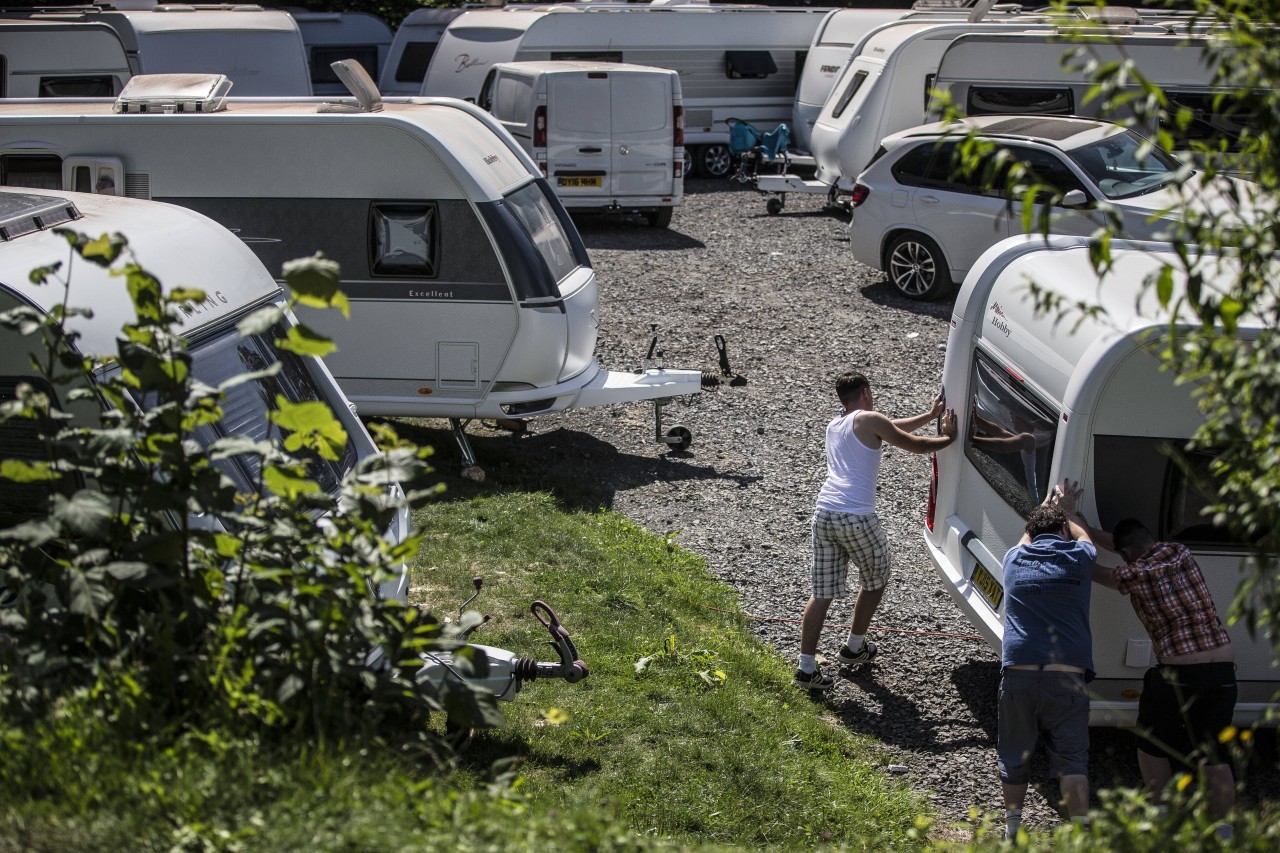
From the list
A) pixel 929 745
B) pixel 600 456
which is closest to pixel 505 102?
pixel 600 456

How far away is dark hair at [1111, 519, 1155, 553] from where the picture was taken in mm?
5137

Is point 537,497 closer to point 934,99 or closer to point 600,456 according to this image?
point 600,456

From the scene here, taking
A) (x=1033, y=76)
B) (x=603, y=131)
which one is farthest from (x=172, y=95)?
(x=1033, y=76)

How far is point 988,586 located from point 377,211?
507 centimetres

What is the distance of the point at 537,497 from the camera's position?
877cm

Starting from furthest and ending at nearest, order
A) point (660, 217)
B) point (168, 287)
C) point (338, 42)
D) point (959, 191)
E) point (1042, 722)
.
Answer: point (338, 42) → point (660, 217) → point (959, 191) → point (1042, 722) → point (168, 287)

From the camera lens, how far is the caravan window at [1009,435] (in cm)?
563

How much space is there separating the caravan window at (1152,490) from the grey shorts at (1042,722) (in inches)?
29.3

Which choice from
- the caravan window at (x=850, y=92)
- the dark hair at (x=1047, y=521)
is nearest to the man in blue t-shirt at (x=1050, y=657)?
the dark hair at (x=1047, y=521)

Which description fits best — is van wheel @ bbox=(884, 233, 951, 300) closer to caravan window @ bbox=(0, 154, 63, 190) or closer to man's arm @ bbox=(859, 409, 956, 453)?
man's arm @ bbox=(859, 409, 956, 453)

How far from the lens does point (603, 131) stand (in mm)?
18094

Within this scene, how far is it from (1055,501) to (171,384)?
3635mm

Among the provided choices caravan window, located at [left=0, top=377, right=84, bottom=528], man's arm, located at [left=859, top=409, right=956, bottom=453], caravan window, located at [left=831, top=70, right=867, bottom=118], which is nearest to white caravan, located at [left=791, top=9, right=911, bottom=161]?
caravan window, located at [left=831, top=70, right=867, bottom=118]

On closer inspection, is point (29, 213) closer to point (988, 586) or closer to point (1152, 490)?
point (988, 586)
